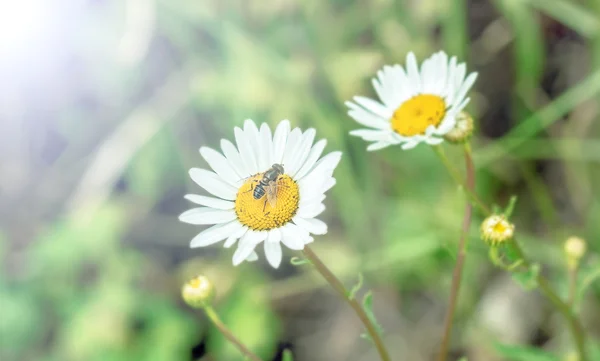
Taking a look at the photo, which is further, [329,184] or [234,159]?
[234,159]

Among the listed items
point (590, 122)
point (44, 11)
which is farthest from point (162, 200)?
point (590, 122)

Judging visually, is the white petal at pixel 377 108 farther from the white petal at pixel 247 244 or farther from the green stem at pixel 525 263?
the white petal at pixel 247 244

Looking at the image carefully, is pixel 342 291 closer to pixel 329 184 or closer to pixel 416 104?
pixel 329 184

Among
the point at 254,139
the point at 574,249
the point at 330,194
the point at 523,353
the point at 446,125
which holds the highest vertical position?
the point at 330,194

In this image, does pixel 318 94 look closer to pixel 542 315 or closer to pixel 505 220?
pixel 542 315

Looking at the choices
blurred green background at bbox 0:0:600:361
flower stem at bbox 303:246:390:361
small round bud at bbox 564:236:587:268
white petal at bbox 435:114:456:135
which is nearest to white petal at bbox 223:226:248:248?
flower stem at bbox 303:246:390:361

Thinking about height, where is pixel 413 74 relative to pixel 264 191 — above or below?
above

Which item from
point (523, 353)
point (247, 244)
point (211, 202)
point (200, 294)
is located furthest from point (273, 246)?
point (523, 353)

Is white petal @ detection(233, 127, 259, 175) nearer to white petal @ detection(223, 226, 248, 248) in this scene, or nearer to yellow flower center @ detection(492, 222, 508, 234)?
white petal @ detection(223, 226, 248, 248)
